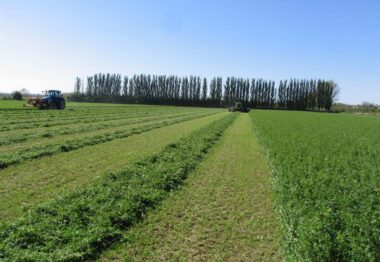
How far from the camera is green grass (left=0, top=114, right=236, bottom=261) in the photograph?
4742mm

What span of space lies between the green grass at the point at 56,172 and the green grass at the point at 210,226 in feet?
8.59

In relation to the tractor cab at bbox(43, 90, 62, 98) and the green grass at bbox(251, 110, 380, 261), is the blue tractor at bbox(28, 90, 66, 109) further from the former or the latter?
the green grass at bbox(251, 110, 380, 261)

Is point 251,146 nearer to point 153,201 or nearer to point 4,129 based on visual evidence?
point 153,201

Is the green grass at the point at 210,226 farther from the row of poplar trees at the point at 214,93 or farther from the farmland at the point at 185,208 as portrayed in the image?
the row of poplar trees at the point at 214,93

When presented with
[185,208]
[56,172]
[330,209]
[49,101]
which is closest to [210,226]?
[185,208]

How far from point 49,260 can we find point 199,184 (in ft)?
17.2

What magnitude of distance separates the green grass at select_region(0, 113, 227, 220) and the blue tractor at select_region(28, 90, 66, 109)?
25181 mm

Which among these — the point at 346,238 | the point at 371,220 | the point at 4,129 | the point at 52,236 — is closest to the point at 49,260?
the point at 52,236

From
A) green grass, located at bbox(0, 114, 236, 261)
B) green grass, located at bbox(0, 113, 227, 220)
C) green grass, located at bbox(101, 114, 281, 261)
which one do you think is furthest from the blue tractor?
green grass, located at bbox(101, 114, 281, 261)

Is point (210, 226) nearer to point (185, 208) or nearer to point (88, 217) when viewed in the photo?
point (185, 208)

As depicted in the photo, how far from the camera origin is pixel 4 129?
17516 millimetres

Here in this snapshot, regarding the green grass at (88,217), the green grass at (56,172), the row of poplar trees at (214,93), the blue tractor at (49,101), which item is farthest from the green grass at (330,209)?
the row of poplar trees at (214,93)

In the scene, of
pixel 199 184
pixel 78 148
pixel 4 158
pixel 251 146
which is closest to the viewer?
pixel 199 184

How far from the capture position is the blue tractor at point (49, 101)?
36.1 meters
